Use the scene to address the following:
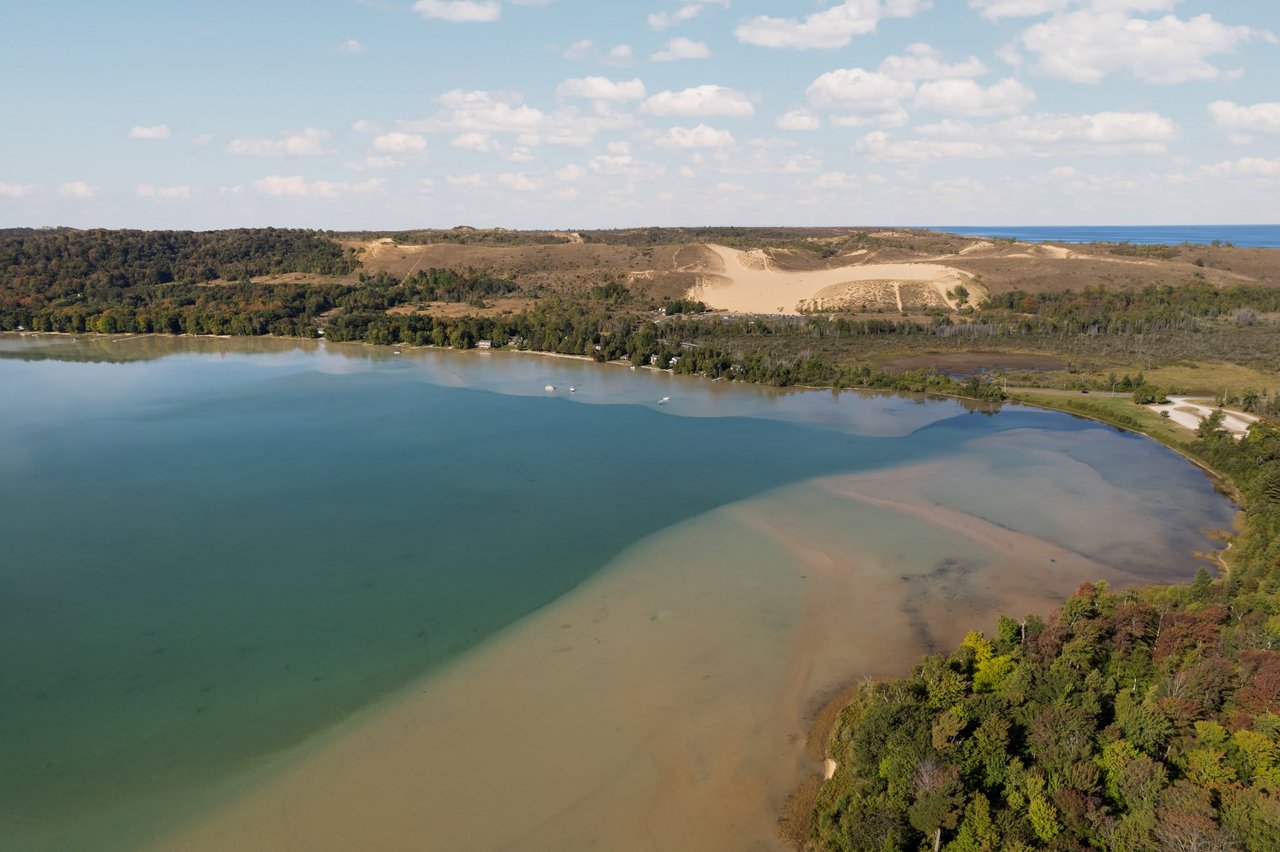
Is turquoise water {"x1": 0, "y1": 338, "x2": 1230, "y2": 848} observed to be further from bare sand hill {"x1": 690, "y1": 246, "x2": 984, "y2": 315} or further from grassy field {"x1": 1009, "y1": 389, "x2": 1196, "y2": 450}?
bare sand hill {"x1": 690, "y1": 246, "x2": 984, "y2": 315}

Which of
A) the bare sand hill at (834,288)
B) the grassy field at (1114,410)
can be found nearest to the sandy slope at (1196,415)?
the grassy field at (1114,410)

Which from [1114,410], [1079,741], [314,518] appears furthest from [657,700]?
[1114,410]

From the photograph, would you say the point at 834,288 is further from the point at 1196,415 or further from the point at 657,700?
the point at 657,700

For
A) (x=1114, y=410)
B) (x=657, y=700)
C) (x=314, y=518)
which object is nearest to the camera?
(x=657, y=700)

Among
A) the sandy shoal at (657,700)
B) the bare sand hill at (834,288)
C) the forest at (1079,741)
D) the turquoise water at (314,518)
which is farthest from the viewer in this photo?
the bare sand hill at (834,288)

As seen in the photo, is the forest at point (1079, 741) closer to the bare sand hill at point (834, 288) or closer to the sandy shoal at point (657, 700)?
the sandy shoal at point (657, 700)

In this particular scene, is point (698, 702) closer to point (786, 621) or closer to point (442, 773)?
point (786, 621)

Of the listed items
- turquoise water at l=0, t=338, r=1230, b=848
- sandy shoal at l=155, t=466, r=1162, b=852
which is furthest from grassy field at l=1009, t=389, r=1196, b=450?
sandy shoal at l=155, t=466, r=1162, b=852
